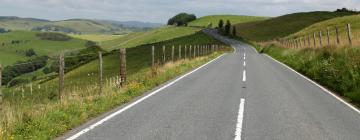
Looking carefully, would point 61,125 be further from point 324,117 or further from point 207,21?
point 207,21

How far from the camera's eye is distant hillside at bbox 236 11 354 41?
11419 cm

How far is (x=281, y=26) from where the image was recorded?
408 feet

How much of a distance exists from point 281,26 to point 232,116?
117700mm

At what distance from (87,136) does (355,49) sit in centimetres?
1524

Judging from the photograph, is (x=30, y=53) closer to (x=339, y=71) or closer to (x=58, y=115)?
(x=339, y=71)

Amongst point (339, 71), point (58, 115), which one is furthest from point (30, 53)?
point (58, 115)

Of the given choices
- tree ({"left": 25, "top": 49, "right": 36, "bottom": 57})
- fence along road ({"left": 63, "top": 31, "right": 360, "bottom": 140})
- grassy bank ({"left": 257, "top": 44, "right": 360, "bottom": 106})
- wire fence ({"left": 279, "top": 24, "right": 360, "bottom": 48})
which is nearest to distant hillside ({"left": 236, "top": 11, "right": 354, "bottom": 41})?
wire fence ({"left": 279, "top": 24, "right": 360, "bottom": 48})

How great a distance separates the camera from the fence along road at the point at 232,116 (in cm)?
859

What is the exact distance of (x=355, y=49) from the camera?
20000 mm

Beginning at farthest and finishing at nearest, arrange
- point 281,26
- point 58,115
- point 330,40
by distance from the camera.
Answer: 1. point 281,26
2. point 330,40
3. point 58,115

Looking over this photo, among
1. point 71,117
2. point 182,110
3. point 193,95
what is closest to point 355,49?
point 193,95

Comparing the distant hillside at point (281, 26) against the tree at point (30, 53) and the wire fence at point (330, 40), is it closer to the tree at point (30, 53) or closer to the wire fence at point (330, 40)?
the wire fence at point (330, 40)

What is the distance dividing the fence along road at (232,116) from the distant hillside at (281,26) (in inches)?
3727

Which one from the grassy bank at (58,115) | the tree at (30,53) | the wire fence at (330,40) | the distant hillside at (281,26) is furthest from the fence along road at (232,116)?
the tree at (30,53)
